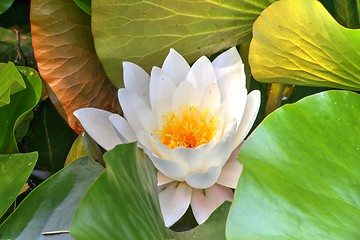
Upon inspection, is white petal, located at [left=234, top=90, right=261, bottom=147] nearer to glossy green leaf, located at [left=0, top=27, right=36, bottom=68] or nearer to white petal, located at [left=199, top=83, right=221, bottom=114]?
white petal, located at [left=199, top=83, right=221, bottom=114]

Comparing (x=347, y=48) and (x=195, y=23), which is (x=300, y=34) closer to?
(x=347, y=48)

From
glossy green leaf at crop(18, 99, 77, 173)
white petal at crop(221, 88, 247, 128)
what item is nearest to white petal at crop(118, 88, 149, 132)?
white petal at crop(221, 88, 247, 128)

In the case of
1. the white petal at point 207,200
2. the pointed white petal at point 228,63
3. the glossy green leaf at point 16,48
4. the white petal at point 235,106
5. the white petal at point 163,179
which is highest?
the pointed white petal at point 228,63

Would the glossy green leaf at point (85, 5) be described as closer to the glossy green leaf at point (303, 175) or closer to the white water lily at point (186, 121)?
the white water lily at point (186, 121)

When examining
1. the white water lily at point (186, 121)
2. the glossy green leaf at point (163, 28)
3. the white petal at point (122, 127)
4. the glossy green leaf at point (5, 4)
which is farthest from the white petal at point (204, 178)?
the glossy green leaf at point (5, 4)

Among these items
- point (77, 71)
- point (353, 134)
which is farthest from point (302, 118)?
point (77, 71)

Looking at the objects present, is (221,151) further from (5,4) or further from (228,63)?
(5,4)
